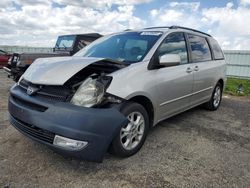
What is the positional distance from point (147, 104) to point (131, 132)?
48 centimetres

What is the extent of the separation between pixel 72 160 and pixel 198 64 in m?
2.89

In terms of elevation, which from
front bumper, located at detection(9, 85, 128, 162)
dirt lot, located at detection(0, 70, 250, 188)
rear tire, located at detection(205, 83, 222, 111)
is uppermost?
front bumper, located at detection(9, 85, 128, 162)

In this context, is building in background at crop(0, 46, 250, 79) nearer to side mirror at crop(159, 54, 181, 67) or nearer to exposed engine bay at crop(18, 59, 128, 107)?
side mirror at crop(159, 54, 181, 67)

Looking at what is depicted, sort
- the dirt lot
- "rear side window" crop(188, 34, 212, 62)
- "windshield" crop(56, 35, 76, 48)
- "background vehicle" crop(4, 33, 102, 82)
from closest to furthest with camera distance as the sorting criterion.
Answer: the dirt lot
"rear side window" crop(188, 34, 212, 62)
"background vehicle" crop(4, 33, 102, 82)
"windshield" crop(56, 35, 76, 48)

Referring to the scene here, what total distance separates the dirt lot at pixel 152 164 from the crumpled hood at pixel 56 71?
96 cm

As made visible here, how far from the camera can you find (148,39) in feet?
12.3

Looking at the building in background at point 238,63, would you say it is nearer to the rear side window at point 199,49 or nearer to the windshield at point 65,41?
the windshield at point 65,41

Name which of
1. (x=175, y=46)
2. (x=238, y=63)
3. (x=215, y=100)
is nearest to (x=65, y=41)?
(x=215, y=100)

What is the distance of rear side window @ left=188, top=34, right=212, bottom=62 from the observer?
4554mm

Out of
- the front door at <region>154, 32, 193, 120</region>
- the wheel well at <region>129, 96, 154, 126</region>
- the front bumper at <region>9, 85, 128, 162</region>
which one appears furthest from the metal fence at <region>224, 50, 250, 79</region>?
the front bumper at <region>9, 85, 128, 162</region>

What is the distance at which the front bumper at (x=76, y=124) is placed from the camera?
98.3 inches

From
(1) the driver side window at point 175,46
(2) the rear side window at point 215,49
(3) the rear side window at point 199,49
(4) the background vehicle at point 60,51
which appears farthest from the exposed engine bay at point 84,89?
(4) the background vehicle at point 60,51

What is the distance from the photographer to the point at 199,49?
4.88 metres

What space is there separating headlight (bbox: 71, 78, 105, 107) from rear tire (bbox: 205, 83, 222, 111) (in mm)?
3587
